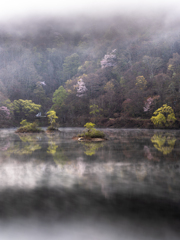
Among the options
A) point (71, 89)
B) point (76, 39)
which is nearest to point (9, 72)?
point (71, 89)

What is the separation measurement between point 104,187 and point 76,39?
93979 mm

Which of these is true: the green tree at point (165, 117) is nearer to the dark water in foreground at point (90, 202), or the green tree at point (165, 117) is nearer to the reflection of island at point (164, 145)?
the reflection of island at point (164, 145)

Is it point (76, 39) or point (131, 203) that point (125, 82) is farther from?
point (131, 203)

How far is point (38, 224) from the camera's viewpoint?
4.89m

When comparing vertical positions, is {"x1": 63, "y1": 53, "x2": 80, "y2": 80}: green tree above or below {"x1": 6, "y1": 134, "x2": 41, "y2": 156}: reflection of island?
above

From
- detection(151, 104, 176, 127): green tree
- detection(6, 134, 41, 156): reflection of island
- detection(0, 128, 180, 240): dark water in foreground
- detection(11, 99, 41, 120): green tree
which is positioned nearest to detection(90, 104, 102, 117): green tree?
detection(11, 99, 41, 120): green tree

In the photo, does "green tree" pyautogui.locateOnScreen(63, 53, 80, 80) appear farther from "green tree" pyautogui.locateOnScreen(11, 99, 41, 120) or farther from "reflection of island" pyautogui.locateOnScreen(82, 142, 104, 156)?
"reflection of island" pyautogui.locateOnScreen(82, 142, 104, 156)

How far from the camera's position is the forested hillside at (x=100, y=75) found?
1973 inches

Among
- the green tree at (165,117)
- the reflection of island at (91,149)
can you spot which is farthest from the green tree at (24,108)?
the reflection of island at (91,149)

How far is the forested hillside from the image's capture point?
164 feet

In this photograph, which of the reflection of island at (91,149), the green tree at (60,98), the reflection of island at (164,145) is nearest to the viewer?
the reflection of island at (91,149)

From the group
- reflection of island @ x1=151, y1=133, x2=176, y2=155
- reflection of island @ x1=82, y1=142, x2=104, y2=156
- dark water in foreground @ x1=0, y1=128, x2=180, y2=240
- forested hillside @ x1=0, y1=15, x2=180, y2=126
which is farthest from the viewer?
forested hillside @ x1=0, y1=15, x2=180, y2=126

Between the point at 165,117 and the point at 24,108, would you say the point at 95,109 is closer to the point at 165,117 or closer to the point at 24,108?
the point at 24,108

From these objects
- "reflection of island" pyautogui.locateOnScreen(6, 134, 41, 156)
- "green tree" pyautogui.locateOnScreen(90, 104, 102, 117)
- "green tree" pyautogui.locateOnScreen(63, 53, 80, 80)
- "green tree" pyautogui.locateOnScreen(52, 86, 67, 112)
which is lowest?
"reflection of island" pyautogui.locateOnScreen(6, 134, 41, 156)
